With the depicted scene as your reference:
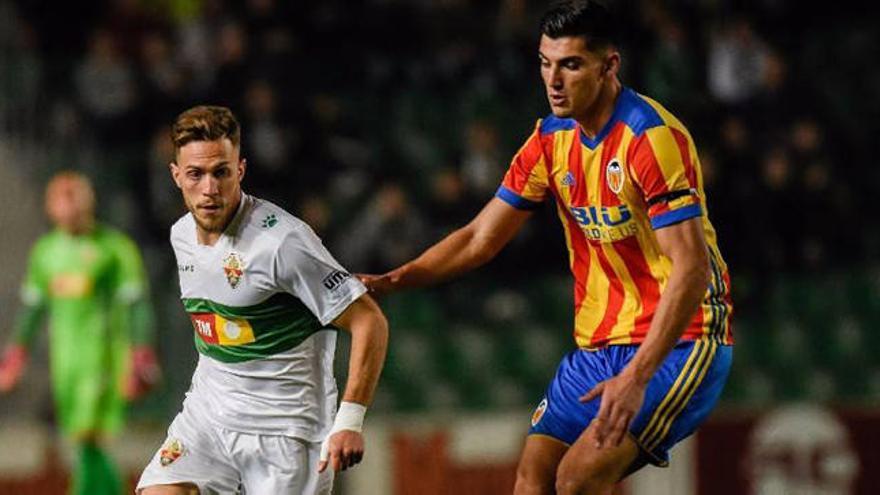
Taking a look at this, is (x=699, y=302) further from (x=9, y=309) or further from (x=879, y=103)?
(x=879, y=103)

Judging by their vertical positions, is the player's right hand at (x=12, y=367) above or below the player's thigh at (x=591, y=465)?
above

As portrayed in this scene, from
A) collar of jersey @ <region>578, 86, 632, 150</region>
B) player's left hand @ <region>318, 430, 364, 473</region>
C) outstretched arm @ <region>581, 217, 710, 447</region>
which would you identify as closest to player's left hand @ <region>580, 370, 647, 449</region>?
outstretched arm @ <region>581, 217, 710, 447</region>

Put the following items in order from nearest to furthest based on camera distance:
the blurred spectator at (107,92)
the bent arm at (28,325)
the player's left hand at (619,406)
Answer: the player's left hand at (619,406) < the bent arm at (28,325) < the blurred spectator at (107,92)

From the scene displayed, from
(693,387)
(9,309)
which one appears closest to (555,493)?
(693,387)

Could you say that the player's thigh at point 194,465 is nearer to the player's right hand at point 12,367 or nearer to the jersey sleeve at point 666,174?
the jersey sleeve at point 666,174

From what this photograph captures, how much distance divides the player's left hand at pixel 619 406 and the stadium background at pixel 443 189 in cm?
547

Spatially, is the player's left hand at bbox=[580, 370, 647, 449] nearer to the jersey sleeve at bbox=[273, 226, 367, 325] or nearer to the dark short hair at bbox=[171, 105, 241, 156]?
the jersey sleeve at bbox=[273, 226, 367, 325]

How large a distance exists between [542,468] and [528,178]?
0.98 m

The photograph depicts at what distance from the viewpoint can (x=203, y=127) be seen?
17.8 ft

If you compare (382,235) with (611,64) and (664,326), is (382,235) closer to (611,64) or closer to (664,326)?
(611,64)

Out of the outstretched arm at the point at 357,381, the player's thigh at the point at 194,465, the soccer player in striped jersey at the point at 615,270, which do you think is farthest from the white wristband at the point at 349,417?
the soccer player in striped jersey at the point at 615,270

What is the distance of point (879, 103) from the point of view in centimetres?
1377

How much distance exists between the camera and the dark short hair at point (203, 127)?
17.8 feet

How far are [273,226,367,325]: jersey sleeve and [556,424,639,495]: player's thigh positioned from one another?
33.4 inches
